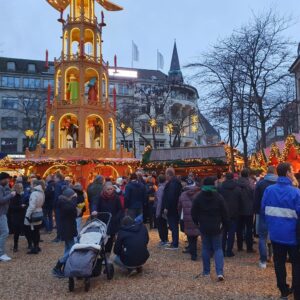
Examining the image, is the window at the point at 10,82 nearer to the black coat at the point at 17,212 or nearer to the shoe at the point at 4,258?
the black coat at the point at 17,212

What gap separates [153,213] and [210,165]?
11034mm

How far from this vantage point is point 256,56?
1970cm

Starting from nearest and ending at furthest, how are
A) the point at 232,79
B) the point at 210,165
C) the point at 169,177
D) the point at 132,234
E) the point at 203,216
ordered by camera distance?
the point at 203,216 < the point at 132,234 < the point at 169,177 < the point at 232,79 < the point at 210,165

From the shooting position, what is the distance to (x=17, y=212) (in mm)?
9977

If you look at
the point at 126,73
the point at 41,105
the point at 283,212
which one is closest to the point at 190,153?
the point at 283,212

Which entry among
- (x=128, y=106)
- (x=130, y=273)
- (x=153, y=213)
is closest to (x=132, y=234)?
→ (x=130, y=273)

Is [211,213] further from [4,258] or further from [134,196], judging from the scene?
[4,258]

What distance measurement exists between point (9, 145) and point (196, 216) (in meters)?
57.5

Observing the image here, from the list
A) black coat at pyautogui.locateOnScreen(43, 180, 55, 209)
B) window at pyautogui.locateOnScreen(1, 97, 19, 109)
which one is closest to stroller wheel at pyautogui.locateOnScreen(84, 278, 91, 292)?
black coat at pyautogui.locateOnScreen(43, 180, 55, 209)

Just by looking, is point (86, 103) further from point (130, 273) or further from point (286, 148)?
point (130, 273)

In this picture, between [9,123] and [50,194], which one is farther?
[9,123]

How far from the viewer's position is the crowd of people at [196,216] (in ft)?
18.5

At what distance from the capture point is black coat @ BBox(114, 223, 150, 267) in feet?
23.8

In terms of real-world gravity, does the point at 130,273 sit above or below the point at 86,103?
below
